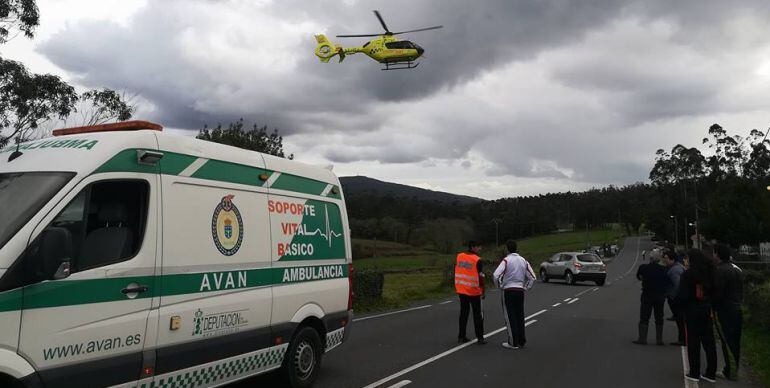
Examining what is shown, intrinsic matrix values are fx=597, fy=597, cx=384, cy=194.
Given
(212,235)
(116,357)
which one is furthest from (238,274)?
(116,357)

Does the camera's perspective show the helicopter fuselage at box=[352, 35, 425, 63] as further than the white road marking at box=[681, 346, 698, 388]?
Yes

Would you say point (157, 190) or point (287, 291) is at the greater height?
point (157, 190)

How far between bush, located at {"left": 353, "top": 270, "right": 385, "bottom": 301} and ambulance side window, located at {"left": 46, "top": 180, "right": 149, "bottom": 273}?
12.8 meters

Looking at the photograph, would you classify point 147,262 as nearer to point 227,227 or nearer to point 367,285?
point 227,227

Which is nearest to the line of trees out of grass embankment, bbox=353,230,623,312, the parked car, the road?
grass embankment, bbox=353,230,623,312

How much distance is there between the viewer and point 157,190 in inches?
192

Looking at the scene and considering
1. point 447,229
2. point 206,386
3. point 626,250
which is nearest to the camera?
point 206,386

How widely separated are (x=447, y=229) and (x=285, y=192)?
93.3 meters

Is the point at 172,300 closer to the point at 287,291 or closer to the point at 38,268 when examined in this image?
the point at 38,268

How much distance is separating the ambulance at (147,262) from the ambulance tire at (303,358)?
0.08 ft

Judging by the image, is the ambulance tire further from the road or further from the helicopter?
the helicopter

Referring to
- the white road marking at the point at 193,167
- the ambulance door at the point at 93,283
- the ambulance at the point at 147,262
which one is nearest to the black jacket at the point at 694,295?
the ambulance at the point at 147,262

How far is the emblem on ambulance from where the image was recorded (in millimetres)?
5438

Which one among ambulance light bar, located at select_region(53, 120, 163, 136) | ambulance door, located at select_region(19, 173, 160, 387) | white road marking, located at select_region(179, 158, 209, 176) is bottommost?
ambulance door, located at select_region(19, 173, 160, 387)
